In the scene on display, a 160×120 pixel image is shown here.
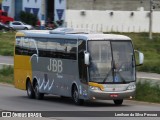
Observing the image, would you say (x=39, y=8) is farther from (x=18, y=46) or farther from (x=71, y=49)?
(x=71, y=49)

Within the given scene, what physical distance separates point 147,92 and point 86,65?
4088mm

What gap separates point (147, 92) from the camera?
2661 centimetres

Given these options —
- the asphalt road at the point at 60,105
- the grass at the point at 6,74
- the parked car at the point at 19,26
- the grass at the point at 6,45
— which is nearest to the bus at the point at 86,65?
the asphalt road at the point at 60,105

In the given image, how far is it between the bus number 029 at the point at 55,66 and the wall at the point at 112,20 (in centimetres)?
6826

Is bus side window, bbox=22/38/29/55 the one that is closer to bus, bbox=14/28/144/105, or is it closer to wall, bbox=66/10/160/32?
bus, bbox=14/28/144/105

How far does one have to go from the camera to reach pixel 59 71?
1016 inches

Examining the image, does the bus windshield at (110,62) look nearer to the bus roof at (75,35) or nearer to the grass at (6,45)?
the bus roof at (75,35)

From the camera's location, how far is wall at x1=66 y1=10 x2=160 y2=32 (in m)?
95.1

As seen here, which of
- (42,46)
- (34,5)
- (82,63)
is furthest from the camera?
(34,5)

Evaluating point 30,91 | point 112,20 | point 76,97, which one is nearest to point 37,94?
point 30,91

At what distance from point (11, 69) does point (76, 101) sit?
16052 mm

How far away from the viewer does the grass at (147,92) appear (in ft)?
85.1

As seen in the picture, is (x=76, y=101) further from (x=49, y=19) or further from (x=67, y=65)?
(x=49, y=19)

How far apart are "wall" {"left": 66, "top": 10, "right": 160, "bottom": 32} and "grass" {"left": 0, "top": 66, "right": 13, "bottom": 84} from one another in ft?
180
